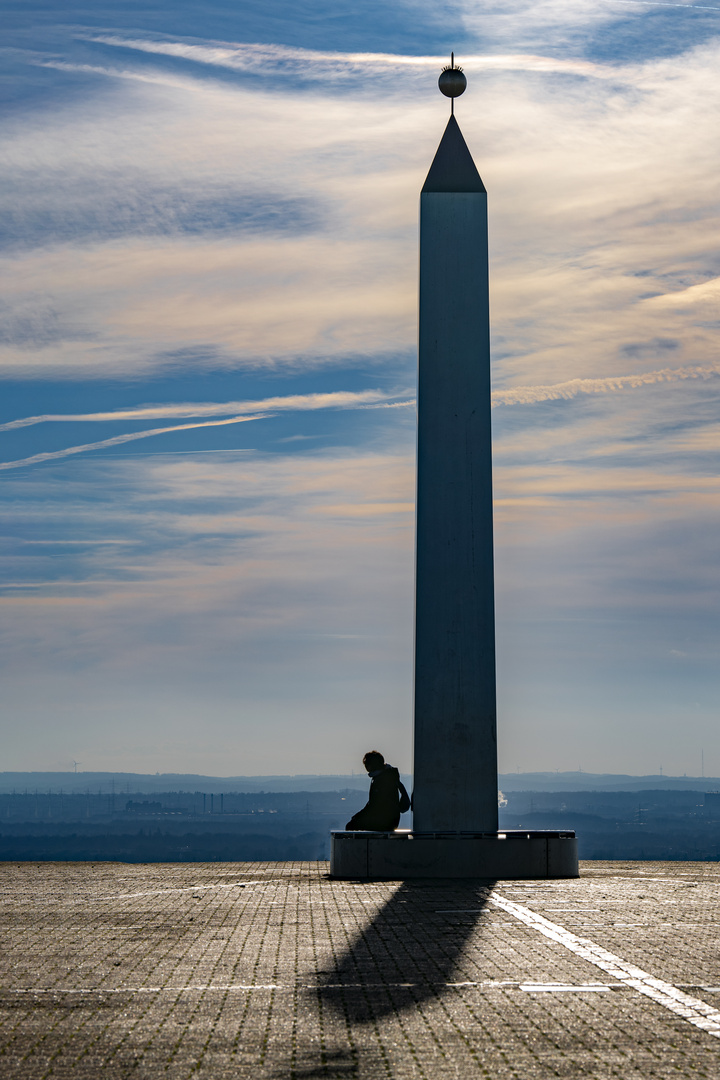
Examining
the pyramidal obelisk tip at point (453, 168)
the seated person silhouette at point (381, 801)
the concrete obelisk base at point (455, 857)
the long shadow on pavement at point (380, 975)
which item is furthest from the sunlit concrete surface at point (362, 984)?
the pyramidal obelisk tip at point (453, 168)

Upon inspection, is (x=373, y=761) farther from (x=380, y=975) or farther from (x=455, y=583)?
(x=380, y=975)

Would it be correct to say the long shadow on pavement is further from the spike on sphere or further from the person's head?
the spike on sphere

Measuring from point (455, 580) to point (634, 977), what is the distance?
860 cm

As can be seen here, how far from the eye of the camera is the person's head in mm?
16578

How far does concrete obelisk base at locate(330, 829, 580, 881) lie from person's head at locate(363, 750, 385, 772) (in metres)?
1.53

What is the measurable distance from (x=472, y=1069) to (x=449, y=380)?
37.6ft

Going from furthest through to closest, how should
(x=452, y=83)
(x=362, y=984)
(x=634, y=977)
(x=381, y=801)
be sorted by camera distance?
1. (x=452, y=83)
2. (x=381, y=801)
3. (x=634, y=977)
4. (x=362, y=984)

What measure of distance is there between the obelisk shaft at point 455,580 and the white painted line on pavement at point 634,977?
17.6ft

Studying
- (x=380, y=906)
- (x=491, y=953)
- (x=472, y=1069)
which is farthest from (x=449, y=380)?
(x=472, y=1069)

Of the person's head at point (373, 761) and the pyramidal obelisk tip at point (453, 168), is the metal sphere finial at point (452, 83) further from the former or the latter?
the person's head at point (373, 761)

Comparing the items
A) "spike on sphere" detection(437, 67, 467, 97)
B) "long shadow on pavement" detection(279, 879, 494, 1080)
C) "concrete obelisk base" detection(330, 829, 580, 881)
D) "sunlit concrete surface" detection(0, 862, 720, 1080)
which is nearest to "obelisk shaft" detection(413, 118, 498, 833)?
"concrete obelisk base" detection(330, 829, 580, 881)

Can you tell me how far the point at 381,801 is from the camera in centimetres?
1612

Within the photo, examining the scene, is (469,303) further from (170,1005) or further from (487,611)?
(170,1005)

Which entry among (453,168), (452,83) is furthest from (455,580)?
(452,83)
